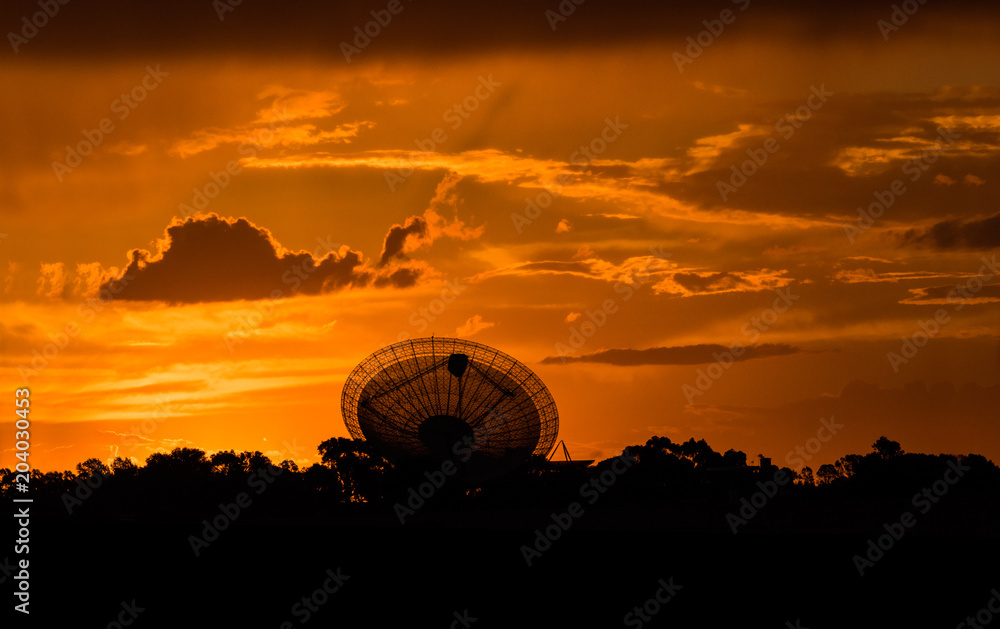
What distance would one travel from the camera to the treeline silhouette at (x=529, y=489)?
64.9 meters

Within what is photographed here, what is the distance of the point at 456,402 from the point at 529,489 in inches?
1557

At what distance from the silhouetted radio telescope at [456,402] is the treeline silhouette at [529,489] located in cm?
543

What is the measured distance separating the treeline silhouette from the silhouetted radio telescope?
214 inches

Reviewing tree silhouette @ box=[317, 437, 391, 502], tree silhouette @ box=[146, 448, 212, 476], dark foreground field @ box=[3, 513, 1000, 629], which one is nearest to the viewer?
dark foreground field @ box=[3, 513, 1000, 629]

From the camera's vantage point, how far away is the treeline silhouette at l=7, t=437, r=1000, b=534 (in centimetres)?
6488

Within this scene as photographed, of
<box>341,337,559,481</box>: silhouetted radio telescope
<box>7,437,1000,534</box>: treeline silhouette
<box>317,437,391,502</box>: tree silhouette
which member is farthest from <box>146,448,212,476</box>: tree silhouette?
<box>341,337,559,481</box>: silhouetted radio telescope

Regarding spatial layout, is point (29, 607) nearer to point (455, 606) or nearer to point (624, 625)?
point (455, 606)

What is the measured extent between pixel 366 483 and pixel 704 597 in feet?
348

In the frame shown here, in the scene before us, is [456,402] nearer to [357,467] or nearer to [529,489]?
[529,489]

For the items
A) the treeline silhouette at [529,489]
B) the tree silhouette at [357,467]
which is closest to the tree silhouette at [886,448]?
the treeline silhouette at [529,489]

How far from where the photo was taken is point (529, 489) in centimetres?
12712

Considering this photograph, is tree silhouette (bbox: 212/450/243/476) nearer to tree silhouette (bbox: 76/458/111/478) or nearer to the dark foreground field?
tree silhouette (bbox: 76/458/111/478)

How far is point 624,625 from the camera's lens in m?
43.3

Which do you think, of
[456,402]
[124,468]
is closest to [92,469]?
[124,468]
